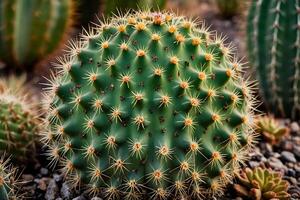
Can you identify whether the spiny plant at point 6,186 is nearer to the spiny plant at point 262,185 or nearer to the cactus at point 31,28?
the spiny plant at point 262,185

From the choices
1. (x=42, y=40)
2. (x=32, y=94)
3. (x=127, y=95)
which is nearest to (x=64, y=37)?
(x=42, y=40)

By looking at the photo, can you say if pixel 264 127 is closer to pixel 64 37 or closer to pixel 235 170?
pixel 235 170

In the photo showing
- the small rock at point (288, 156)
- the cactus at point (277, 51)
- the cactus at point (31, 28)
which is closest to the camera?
the small rock at point (288, 156)

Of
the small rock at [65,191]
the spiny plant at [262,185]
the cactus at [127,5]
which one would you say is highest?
the cactus at [127,5]

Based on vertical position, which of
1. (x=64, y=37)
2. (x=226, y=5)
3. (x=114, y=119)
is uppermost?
(x=114, y=119)

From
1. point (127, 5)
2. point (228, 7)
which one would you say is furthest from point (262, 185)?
point (228, 7)

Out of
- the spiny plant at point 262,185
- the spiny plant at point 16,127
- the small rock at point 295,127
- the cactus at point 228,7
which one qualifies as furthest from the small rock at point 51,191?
the cactus at point 228,7
